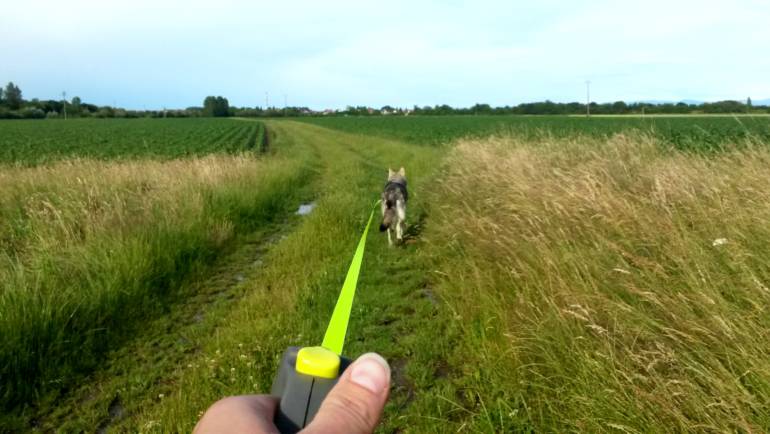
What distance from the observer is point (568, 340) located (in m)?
3.11

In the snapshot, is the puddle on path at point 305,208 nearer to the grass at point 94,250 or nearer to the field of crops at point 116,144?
the grass at point 94,250

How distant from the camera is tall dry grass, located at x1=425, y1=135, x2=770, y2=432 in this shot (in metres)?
2.24

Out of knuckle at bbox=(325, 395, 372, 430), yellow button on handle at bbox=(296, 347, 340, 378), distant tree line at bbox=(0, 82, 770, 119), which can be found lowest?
knuckle at bbox=(325, 395, 372, 430)

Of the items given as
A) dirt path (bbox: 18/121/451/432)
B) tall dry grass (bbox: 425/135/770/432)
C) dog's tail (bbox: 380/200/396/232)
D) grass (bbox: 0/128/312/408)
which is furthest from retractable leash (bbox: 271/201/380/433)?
dog's tail (bbox: 380/200/396/232)

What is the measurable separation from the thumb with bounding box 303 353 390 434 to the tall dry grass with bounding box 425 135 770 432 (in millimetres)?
1615

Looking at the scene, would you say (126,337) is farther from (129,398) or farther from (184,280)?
(184,280)

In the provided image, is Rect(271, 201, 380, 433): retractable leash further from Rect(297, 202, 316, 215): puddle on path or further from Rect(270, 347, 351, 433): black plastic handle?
Rect(297, 202, 316, 215): puddle on path

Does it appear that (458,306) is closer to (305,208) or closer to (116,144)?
(305,208)

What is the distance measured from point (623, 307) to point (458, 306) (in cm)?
208

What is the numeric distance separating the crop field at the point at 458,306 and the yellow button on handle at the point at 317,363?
5.75 ft

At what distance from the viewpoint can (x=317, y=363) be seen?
1.00 metres

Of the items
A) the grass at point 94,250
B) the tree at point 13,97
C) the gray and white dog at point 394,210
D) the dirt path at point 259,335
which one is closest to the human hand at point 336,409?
the dirt path at point 259,335

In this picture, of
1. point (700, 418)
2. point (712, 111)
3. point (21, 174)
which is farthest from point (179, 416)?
point (712, 111)

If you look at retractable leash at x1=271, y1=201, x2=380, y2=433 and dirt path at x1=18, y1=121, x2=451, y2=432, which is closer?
retractable leash at x1=271, y1=201, x2=380, y2=433
